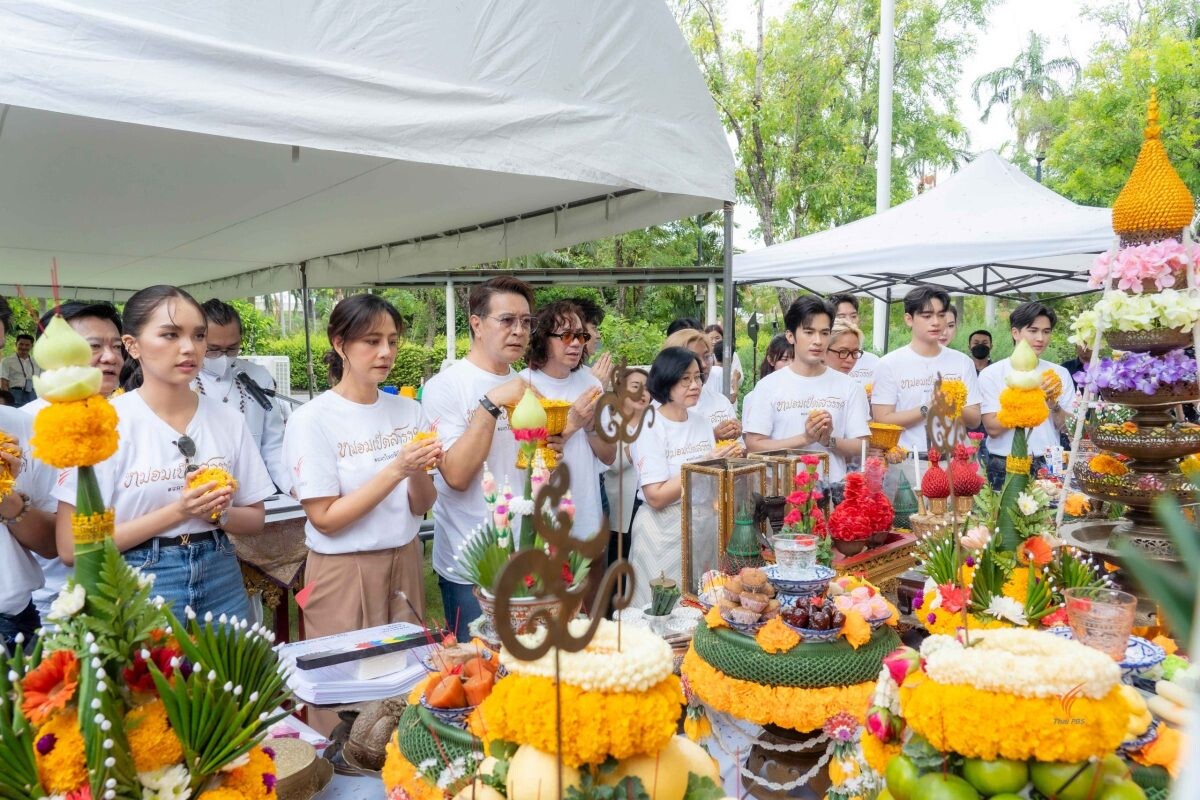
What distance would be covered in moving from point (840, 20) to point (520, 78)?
15891 millimetres

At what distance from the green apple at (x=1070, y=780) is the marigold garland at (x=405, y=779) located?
951 mm

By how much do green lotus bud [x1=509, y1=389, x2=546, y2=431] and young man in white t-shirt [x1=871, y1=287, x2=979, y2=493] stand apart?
3.08 m

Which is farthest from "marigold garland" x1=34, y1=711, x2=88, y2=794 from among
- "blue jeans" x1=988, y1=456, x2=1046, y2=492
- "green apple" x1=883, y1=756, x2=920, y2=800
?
"blue jeans" x1=988, y1=456, x2=1046, y2=492

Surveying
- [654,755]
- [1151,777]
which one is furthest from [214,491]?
[1151,777]

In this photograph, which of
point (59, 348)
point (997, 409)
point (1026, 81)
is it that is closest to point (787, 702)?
point (59, 348)

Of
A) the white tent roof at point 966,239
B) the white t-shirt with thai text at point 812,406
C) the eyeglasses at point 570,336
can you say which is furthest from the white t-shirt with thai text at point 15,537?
the white tent roof at point 966,239

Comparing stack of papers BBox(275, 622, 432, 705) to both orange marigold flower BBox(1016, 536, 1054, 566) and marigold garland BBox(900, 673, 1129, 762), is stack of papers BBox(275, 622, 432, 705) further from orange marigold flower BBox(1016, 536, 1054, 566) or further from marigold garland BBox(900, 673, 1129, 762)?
orange marigold flower BBox(1016, 536, 1054, 566)

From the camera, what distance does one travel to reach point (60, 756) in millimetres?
1159

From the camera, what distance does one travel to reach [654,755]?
1.14 meters

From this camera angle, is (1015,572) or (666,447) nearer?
(1015,572)

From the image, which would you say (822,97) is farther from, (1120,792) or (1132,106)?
(1120,792)

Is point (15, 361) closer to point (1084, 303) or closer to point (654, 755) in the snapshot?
point (654, 755)

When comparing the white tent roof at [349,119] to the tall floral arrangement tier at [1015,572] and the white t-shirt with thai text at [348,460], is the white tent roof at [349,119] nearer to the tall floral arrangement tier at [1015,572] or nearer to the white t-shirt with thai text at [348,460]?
the white t-shirt with thai text at [348,460]

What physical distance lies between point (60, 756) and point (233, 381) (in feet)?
10.9
